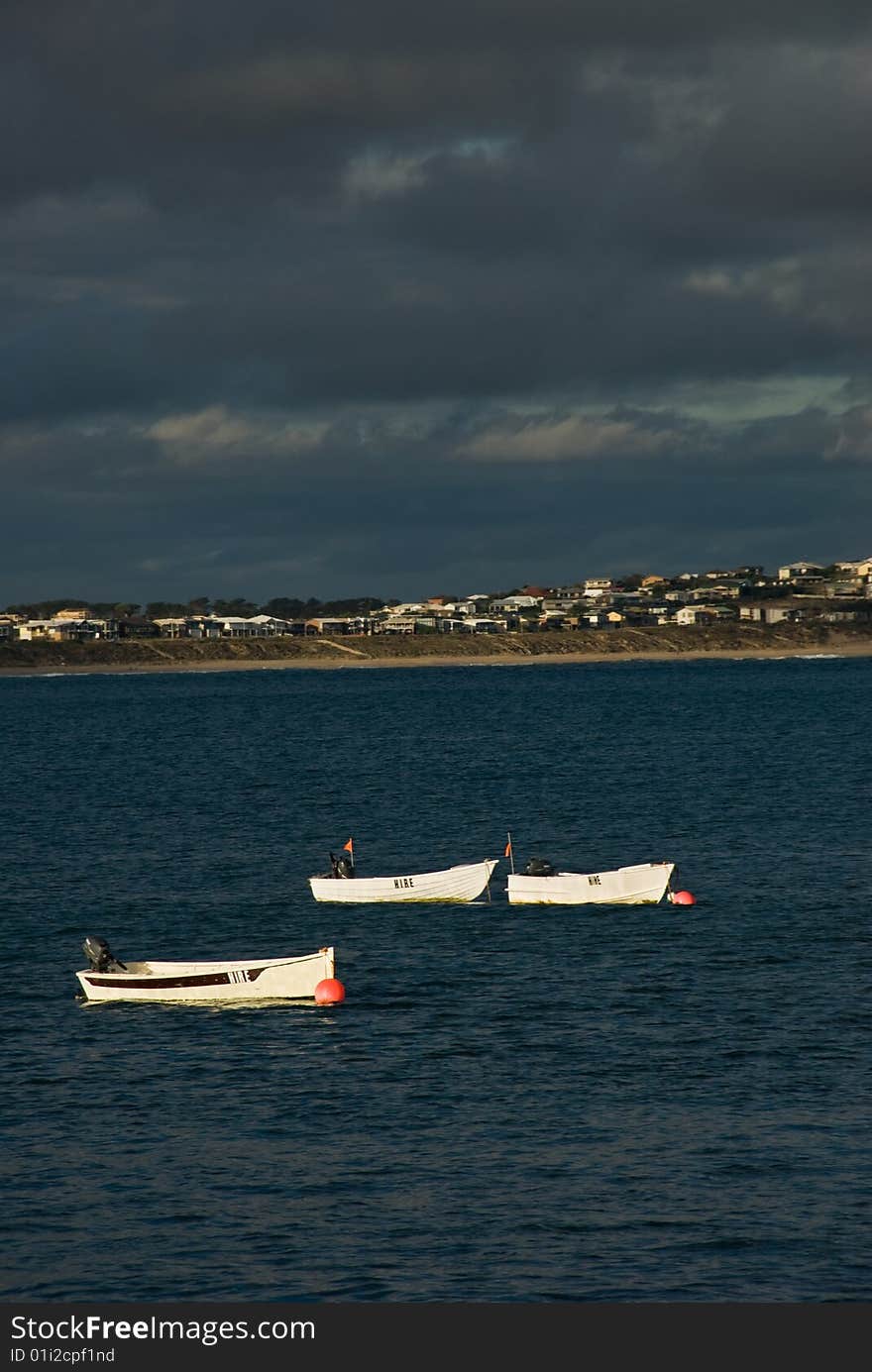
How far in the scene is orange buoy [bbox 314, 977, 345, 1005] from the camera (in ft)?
171

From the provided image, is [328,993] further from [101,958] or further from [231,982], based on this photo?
[101,958]

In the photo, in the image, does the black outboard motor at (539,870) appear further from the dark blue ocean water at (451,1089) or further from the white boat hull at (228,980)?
the white boat hull at (228,980)

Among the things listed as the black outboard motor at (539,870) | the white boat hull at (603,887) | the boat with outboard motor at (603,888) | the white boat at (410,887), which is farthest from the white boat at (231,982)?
the black outboard motor at (539,870)

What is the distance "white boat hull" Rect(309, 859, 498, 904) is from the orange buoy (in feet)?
60.9

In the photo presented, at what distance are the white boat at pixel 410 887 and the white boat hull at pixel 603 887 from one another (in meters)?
2.21

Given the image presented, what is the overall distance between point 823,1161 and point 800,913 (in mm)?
29931

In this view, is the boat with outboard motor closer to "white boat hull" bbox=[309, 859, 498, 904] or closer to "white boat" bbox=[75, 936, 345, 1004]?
"white boat hull" bbox=[309, 859, 498, 904]

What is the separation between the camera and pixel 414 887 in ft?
233

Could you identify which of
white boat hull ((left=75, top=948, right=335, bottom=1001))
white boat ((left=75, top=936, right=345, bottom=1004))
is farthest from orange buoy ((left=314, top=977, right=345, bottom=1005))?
white boat hull ((left=75, top=948, right=335, bottom=1001))

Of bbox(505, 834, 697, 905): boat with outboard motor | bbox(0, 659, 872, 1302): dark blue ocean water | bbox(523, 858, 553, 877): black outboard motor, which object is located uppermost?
bbox(523, 858, 553, 877): black outboard motor

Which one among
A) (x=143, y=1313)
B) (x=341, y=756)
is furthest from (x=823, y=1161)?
(x=341, y=756)

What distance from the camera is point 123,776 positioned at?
450 feet

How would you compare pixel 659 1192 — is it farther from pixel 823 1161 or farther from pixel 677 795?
pixel 677 795

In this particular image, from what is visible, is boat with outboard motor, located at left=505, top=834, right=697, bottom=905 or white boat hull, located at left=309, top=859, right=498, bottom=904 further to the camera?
white boat hull, located at left=309, top=859, right=498, bottom=904
